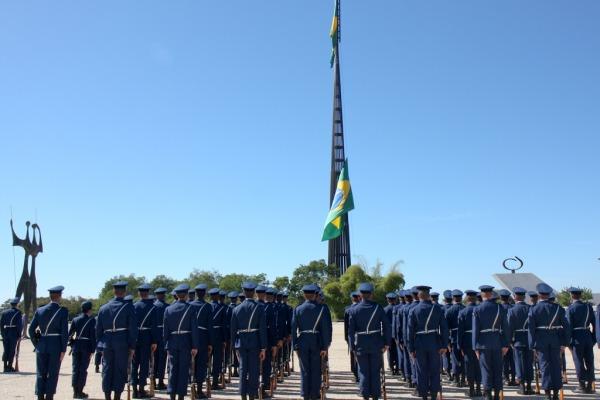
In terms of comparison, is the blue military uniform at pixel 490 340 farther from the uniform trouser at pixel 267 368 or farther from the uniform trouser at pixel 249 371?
the uniform trouser at pixel 267 368

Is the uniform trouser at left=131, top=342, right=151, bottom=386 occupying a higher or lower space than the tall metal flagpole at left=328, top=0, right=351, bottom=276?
lower

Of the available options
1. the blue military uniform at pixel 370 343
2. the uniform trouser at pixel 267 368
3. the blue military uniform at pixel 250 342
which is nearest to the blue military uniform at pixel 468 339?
the blue military uniform at pixel 370 343

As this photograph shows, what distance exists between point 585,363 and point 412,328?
14.6 feet

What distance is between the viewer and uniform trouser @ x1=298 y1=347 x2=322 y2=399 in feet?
30.6

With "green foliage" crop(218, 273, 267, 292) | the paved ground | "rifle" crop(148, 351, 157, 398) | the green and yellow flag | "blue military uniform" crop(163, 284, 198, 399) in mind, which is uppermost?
the green and yellow flag

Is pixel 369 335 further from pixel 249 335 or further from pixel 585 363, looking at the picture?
pixel 585 363

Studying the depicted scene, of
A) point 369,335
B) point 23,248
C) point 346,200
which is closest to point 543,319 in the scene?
point 369,335

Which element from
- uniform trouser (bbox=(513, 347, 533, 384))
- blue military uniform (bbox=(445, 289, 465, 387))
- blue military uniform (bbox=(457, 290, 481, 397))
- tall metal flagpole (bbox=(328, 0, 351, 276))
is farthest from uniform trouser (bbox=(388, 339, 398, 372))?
tall metal flagpole (bbox=(328, 0, 351, 276))

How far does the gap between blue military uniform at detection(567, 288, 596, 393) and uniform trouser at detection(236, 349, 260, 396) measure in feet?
22.2

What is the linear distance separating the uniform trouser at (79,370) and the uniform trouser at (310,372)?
456cm

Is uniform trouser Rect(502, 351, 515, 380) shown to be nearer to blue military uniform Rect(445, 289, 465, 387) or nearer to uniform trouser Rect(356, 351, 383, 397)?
blue military uniform Rect(445, 289, 465, 387)

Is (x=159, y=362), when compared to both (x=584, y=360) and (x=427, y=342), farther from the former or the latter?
(x=584, y=360)

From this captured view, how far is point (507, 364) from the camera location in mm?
12469

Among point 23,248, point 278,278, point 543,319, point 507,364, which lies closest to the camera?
point 543,319
